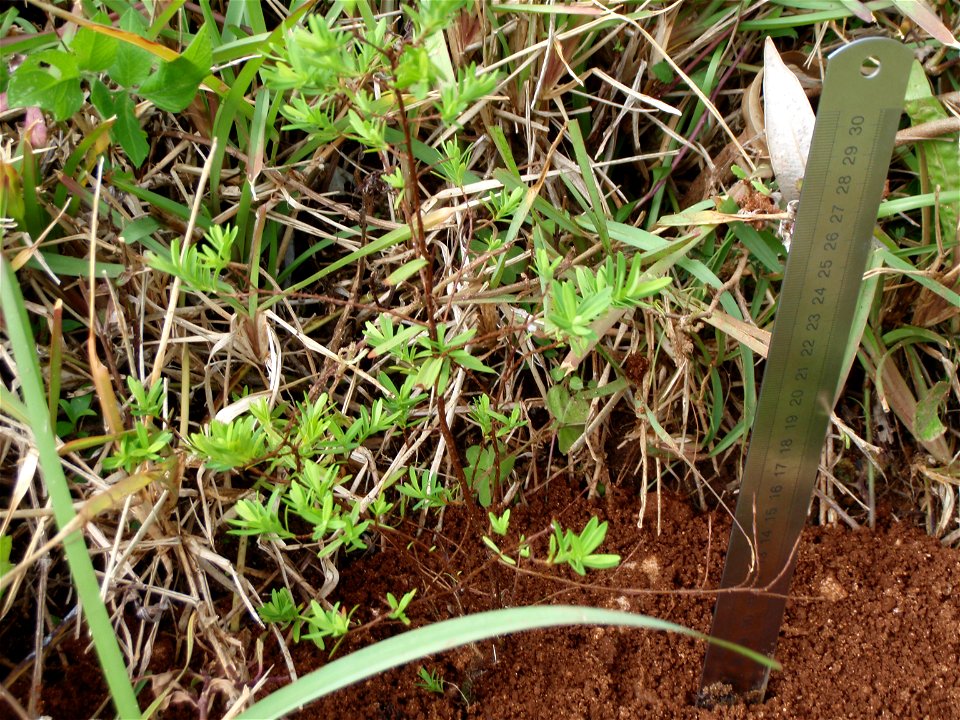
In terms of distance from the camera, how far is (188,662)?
0.95 meters

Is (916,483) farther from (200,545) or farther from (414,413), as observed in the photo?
(200,545)

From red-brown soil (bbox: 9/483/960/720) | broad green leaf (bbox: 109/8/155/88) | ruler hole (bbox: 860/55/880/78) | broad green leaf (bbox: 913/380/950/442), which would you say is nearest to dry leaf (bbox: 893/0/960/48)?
ruler hole (bbox: 860/55/880/78)

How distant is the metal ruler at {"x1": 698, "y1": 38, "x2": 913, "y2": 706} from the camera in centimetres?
72

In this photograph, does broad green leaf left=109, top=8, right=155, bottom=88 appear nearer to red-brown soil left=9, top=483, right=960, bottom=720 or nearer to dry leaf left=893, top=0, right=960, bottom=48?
red-brown soil left=9, top=483, right=960, bottom=720

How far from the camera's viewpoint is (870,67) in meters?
0.76

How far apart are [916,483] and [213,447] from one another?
3.45ft

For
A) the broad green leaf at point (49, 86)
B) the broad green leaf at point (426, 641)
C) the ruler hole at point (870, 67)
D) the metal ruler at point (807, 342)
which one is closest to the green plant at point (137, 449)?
the broad green leaf at point (426, 641)

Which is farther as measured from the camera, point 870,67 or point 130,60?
point 130,60

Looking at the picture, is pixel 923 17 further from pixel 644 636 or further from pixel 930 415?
pixel 644 636

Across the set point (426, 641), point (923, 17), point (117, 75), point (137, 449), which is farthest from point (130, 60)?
point (923, 17)

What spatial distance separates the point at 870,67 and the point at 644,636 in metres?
0.75

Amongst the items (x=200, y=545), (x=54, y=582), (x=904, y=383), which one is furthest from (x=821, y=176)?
(x=54, y=582)

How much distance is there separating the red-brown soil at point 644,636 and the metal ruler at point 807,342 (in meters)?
0.06

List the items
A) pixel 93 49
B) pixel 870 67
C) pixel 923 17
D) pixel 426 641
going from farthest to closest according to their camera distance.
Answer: pixel 923 17, pixel 93 49, pixel 870 67, pixel 426 641
